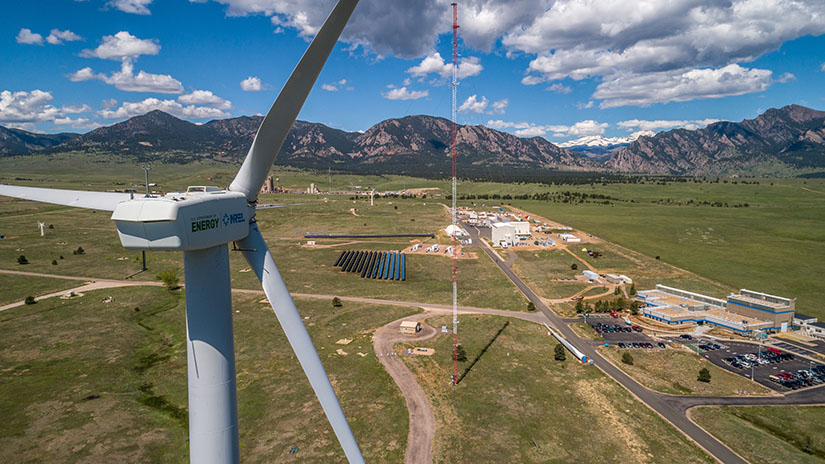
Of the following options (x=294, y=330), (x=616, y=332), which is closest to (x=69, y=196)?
(x=294, y=330)

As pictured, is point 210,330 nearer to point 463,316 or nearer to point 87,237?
point 463,316

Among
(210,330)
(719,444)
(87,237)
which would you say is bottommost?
(719,444)

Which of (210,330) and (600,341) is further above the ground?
(210,330)

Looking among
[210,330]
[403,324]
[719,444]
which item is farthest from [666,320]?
[210,330]

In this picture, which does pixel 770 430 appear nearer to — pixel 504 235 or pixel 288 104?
pixel 288 104

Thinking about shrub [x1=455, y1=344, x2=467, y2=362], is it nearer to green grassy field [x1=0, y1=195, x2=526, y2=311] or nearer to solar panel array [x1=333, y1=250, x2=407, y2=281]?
green grassy field [x1=0, y1=195, x2=526, y2=311]

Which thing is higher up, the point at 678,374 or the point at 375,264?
the point at 375,264
